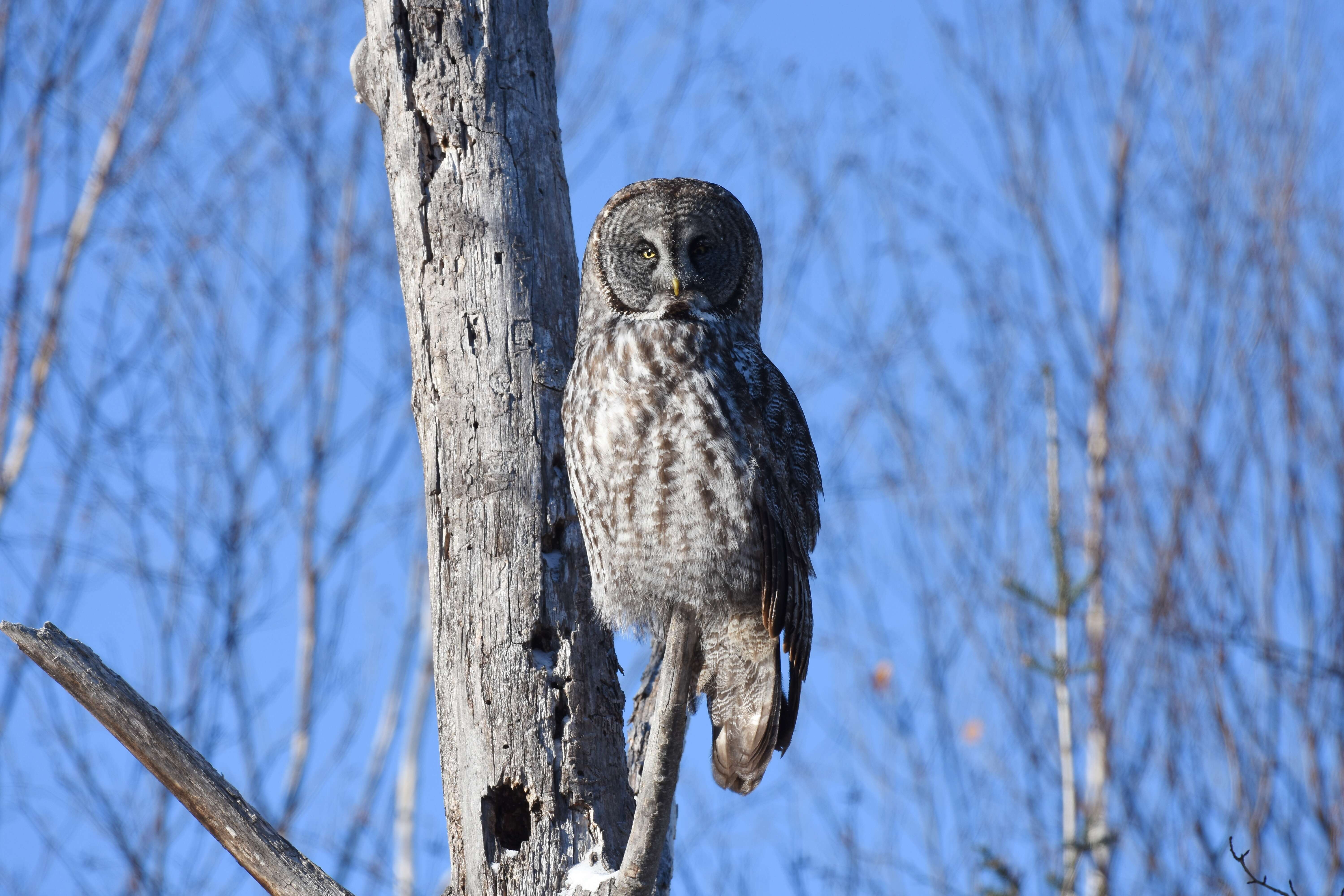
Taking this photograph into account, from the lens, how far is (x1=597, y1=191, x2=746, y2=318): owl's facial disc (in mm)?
3076

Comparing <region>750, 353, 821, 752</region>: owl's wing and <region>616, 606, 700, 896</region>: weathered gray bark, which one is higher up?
<region>750, 353, 821, 752</region>: owl's wing

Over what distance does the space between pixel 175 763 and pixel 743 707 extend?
3.90ft

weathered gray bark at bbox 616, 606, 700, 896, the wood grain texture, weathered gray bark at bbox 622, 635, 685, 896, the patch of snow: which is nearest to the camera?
weathered gray bark at bbox 616, 606, 700, 896

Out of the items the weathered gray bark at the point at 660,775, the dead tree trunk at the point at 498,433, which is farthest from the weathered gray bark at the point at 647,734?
the weathered gray bark at the point at 660,775

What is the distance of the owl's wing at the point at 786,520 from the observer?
9.35ft

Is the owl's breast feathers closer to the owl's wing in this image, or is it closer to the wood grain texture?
the owl's wing

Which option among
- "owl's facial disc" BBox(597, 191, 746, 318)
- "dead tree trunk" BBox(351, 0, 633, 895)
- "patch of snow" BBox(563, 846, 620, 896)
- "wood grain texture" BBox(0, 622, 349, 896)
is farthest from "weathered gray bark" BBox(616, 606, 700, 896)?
"owl's facial disc" BBox(597, 191, 746, 318)

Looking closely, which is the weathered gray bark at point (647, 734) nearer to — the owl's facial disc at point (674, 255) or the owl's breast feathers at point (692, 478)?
the owl's breast feathers at point (692, 478)

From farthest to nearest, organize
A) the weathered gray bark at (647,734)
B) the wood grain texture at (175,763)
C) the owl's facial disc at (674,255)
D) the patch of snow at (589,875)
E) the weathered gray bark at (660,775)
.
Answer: the weathered gray bark at (647,734), the owl's facial disc at (674,255), the patch of snow at (589,875), the wood grain texture at (175,763), the weathered gray bark at (660,775)

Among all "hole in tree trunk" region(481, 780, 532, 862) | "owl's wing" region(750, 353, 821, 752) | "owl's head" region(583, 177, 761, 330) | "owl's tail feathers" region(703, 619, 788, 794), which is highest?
"owl's head" region(583, 177, 761, 330)

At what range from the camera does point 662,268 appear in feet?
10.1

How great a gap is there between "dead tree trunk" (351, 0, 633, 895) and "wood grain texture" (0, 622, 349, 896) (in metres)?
0.43

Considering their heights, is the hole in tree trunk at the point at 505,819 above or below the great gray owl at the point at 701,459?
below

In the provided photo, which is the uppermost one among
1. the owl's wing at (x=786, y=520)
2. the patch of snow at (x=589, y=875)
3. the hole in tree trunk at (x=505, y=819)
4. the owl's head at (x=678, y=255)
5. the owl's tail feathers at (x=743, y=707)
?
the owl's head at (x=678, y=255)
